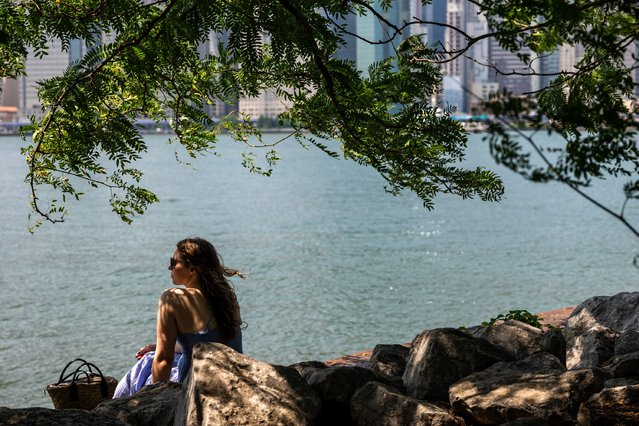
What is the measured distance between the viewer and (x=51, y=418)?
4.61 meters

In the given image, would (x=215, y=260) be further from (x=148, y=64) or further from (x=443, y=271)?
(x=443, y=271)

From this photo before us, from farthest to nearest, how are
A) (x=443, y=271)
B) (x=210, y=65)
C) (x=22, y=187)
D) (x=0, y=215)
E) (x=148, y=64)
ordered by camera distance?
(x=22, y=187)
(x=0, y=215)
(x=443, y=271)
(x=210, y=65)
(x=148, y=64)

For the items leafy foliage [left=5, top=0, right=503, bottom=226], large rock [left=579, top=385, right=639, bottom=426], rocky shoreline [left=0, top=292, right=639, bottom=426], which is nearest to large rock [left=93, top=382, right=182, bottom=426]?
rocky shoreline [left=0, top=292, right=639, bottom=426]

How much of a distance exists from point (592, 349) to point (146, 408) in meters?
3.20

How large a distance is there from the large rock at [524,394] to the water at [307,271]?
732cm

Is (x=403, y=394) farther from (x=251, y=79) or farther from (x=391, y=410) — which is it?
(x=251, y=79)

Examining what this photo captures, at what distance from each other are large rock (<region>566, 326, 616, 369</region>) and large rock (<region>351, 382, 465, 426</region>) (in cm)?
215

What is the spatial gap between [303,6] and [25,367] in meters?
9.06

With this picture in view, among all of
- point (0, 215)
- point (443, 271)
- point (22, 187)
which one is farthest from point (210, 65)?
point (22, 187)

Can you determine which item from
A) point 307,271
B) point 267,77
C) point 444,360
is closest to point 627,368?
point 444,360

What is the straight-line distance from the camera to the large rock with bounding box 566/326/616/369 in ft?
22.7

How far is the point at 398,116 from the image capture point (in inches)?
240

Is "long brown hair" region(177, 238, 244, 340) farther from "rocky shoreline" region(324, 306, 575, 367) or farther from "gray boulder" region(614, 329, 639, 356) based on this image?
"rocky shoreline" region(324, 306, 575, 367)

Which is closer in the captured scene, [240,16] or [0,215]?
[240,16]
